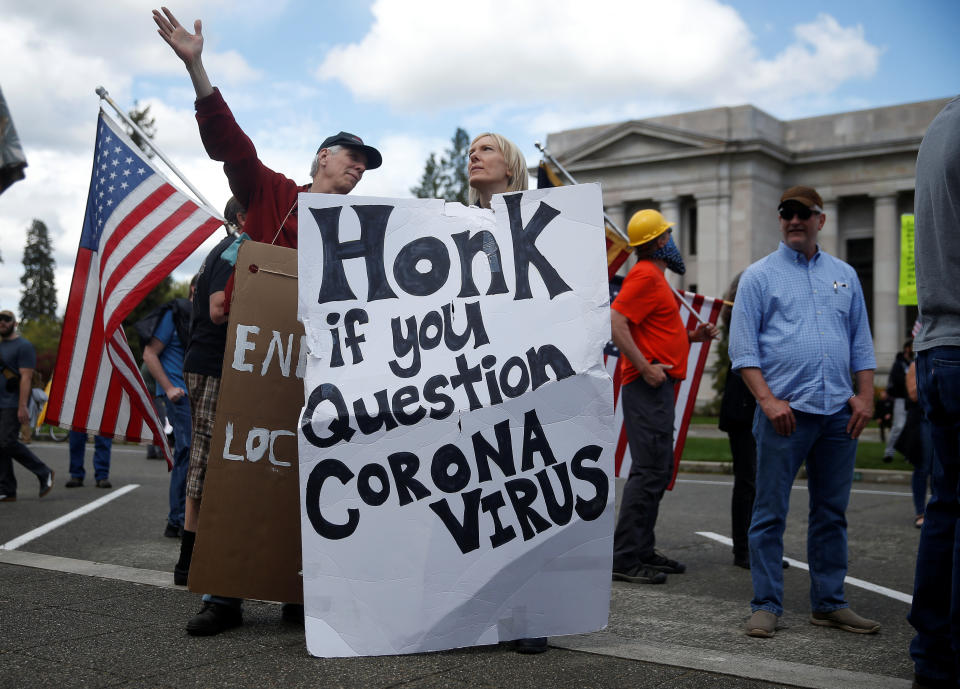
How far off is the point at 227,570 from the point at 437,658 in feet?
3.09

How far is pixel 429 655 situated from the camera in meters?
3.60

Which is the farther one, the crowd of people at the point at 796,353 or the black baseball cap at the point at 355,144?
the black baseball cap at the point at 355,144

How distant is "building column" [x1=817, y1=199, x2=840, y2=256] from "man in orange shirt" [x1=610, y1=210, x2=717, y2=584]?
147ft

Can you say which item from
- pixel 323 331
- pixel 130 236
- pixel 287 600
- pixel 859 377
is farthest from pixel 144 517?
pixel 859 377

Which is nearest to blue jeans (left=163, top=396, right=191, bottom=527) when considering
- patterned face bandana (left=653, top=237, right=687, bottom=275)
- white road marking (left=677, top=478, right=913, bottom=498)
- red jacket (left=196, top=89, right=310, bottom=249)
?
red jacket (left=196, top=89, right=310, bottom=249)

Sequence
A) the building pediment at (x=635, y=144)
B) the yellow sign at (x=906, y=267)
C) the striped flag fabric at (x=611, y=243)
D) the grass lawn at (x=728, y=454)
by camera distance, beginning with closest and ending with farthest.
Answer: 1. the striped flag fabric at (x=611, y=243)
2. the yellow sign at (x=906, y=267)
3. the grass lawn at (x=728, y=454)
4. the building pediment at (x=635, y=144)

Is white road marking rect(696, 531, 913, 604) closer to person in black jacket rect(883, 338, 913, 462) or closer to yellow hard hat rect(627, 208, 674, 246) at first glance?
yellow hard hat rect(627, 208, 674, 246)

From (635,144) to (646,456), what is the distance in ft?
147

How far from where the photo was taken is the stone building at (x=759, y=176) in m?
46.2

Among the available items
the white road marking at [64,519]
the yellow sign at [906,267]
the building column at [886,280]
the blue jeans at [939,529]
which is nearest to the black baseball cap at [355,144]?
the blue jeans at [939,529]

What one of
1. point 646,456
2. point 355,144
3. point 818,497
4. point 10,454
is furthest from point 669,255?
point 10,454

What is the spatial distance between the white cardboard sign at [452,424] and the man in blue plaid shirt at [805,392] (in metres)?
1.00

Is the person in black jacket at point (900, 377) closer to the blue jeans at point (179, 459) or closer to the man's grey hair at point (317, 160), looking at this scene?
the blue jeans at point (179, 459)

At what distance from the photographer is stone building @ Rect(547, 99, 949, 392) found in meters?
46.2
